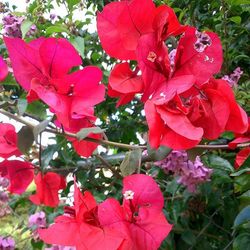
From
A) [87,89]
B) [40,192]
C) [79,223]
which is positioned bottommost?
[40,192]

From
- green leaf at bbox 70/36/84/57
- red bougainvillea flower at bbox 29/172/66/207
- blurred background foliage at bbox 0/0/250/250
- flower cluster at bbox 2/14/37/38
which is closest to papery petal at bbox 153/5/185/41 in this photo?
blurred background foliage at bbox 0/0/250/250

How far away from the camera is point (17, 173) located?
719 millimetres

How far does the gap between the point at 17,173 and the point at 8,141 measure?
105mm

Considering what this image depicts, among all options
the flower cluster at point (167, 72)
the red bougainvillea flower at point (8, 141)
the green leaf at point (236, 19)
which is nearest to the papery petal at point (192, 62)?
the flower cluster at point (167, 72)

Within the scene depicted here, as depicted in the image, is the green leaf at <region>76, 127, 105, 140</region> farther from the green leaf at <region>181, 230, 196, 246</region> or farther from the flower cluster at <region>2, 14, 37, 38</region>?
the flower cluster at <region>2, 14, 37, 38</region>

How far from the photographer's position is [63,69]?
0.51 metres

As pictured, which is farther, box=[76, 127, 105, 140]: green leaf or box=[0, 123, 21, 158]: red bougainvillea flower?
box=[0, 123, 21, 158]: red bougainvillea flower

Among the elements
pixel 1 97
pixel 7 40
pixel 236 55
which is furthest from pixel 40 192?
pixel 236 55

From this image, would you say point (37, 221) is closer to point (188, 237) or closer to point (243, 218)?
point (188, 237)

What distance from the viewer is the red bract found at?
48cm

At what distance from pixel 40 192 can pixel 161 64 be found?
0.38 m

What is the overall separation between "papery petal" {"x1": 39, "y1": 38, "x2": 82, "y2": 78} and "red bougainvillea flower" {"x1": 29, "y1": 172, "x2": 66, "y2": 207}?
0.28 metres

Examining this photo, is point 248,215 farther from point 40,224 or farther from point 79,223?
point 40,224

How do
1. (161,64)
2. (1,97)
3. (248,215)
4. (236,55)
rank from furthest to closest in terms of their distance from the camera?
(236,55) < (248,215) < (1,97) < (161,64)
